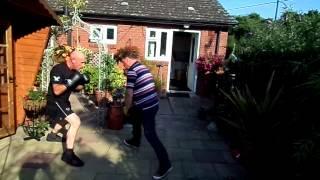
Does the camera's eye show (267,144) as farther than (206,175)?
No

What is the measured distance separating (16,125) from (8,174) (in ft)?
6.70

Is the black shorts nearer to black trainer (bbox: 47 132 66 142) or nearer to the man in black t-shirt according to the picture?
the man in black t-shirt

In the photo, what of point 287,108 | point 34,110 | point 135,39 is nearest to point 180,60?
point 135,39

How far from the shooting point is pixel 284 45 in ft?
21.1

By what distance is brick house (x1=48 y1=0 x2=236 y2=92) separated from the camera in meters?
12.7

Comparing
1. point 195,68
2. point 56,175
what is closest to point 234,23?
point 195,68

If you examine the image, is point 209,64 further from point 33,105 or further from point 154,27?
point 33,105

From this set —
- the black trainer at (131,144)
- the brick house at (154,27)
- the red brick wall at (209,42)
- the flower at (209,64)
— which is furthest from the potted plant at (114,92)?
the red brick wall at (209,42)

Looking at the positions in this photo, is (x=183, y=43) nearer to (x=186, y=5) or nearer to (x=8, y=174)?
(x=186, y=5)

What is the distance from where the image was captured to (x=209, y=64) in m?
12.0

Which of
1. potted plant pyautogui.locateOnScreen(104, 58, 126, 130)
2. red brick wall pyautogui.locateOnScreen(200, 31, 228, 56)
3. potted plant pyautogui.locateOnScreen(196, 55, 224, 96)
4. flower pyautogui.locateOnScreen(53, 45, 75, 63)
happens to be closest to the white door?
red brick wall pyautogui.locateOnScreen(200, 31, 228, 56)

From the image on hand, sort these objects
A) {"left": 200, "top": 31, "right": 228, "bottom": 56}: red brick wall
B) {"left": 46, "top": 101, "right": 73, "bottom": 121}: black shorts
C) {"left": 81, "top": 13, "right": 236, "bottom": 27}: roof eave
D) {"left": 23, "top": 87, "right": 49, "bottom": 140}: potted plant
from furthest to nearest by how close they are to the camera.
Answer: {"left": 200, "top": 31, "right": 228, "bottom": 56}: red brick wall → {"left": 81, "top": 13, "right": 236, "bottom": 27}: roof eave → {"left": 23, "top": 87, "right": 49, "bottom": 140}: potted plant → {"left": 46, "top": 101, "right": 73, "bottom": 121}: black shorts

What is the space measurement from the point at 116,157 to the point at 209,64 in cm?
688

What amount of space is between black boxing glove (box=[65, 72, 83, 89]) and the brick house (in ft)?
23.5
